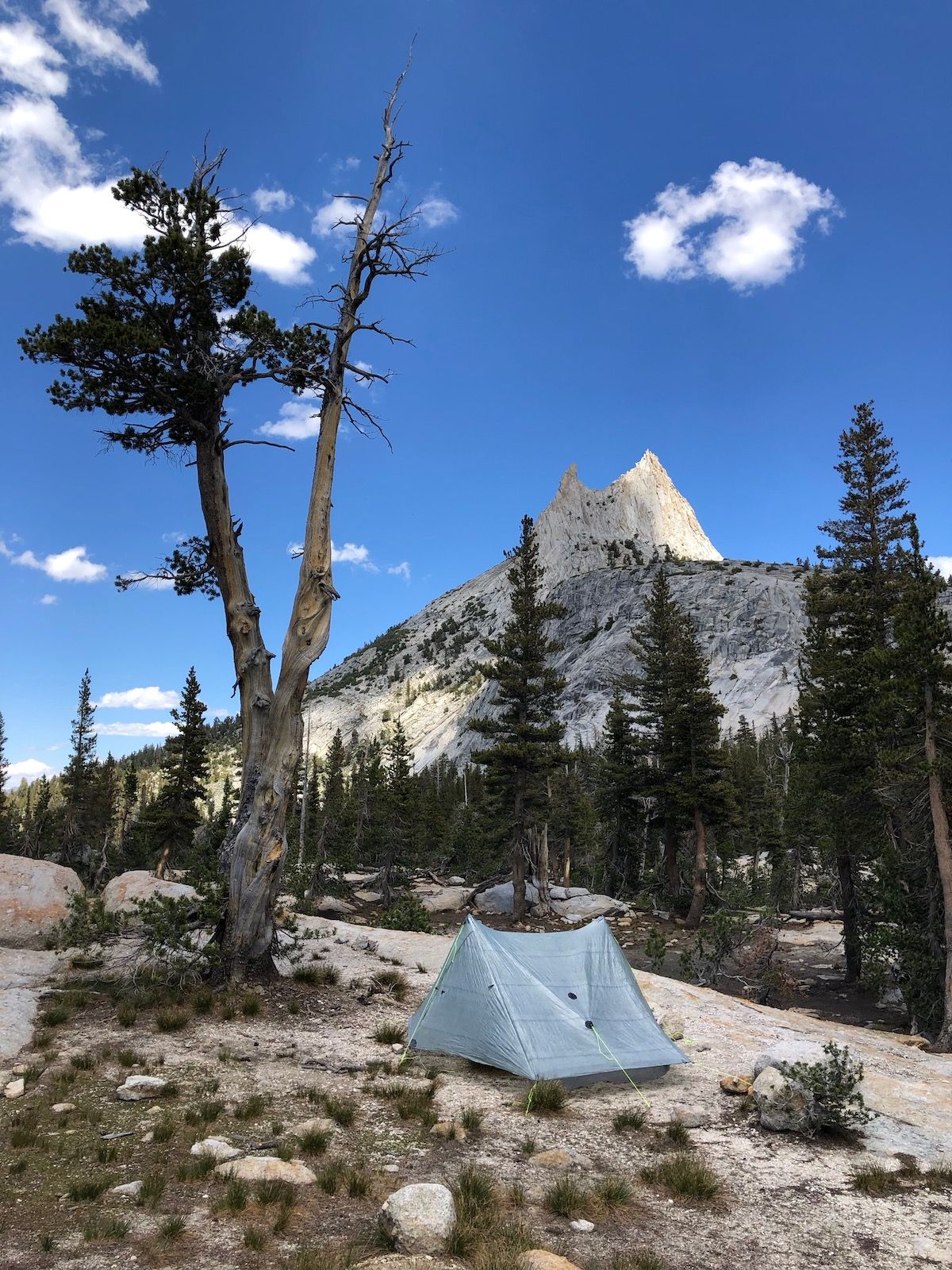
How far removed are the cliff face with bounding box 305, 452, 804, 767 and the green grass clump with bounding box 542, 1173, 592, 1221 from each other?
6605cm

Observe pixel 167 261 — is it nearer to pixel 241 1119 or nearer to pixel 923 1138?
pixel 241 1119

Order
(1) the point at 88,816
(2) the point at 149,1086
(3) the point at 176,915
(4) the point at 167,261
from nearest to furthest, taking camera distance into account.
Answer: (2) the point at 149,1086, (3) the point at 176,915, (4) the point at 167,261, (1) the point at 88,816

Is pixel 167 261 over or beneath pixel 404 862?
over

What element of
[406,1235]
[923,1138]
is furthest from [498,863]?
[406,1235]

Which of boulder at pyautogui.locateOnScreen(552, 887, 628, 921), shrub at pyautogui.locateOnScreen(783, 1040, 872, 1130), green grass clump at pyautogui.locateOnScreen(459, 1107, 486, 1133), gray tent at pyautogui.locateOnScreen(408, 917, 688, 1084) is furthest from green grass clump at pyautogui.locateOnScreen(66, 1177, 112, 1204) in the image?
boulder at pyautogui.locateOnScreen(552, 887, 628, 921)

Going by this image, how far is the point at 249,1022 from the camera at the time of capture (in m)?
10.6

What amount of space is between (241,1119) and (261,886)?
4.97 meters

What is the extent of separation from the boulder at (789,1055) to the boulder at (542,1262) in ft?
16.2

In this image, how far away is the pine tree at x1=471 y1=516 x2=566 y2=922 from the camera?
33.8 meters

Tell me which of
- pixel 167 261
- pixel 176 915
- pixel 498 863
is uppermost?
pixel 167 261

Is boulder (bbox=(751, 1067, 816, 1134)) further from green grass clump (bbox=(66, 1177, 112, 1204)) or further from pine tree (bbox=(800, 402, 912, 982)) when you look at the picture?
pine tree (bbox=(800, 402, 912, 982))

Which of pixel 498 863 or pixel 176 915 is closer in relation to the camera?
pixel 176 915

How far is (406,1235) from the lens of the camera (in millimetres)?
4902

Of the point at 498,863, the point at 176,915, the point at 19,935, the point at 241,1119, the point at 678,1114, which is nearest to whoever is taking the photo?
the point at 241,1119
